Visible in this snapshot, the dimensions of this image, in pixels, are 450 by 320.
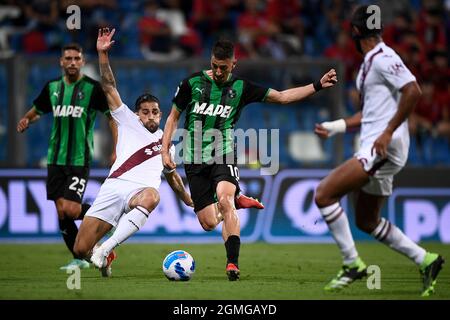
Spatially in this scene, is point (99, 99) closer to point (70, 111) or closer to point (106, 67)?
point (70, 111)

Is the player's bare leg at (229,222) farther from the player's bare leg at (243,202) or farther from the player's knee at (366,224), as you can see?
the player's knee at (366,224)

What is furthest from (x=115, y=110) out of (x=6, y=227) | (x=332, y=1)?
(x=332, y=1)

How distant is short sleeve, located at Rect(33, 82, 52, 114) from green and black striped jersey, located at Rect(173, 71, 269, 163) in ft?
7.76

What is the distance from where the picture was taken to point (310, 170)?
51.7ft

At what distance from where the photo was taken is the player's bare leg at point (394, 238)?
8250mm

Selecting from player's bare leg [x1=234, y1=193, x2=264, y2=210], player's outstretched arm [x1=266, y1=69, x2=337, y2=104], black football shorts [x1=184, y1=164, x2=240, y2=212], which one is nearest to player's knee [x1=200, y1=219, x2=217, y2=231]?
black football shorts [x1=184, y1=164, x2=240, y2=212]

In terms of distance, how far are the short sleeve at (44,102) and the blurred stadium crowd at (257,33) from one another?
16.8 feet

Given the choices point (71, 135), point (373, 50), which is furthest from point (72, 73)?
point (373, 50)

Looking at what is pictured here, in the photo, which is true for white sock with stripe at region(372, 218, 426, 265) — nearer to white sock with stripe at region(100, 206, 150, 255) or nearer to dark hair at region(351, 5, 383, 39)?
dark hair at region(351, 5, 383, 39)

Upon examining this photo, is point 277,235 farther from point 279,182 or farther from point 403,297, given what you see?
point 403,297

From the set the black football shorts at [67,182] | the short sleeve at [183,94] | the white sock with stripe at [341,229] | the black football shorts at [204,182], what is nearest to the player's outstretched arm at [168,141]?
the short sleeve at [183,94]

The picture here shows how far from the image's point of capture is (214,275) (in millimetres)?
10227
